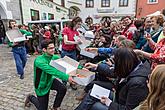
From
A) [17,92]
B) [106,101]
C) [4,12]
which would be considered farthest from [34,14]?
[106,101]

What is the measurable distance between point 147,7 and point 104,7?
21.5 feet

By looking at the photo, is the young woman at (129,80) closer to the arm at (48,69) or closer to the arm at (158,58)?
the arm at (158,58)

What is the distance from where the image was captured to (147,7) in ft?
80.7

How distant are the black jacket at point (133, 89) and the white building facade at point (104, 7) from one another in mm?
25330

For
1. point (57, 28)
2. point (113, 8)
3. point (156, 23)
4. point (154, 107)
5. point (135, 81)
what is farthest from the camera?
point (113, 8)

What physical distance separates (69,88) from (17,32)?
2.19 metres

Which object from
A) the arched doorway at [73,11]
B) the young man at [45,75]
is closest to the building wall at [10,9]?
the young man at [45,75]

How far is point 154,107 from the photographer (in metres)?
1.48

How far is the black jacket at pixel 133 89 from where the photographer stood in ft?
7.09

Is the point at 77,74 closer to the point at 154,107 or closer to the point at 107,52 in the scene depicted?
the point at 107,52

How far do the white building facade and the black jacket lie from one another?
25330 mm

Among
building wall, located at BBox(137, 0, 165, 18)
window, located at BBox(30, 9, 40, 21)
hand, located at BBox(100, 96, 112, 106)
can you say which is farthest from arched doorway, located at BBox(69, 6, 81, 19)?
hand, located at BBox(100, 96, 112, 106)

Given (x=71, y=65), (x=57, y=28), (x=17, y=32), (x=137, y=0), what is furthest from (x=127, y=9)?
(x=71, y=65)

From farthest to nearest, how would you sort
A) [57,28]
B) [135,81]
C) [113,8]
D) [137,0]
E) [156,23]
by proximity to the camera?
[113,8]
[137,0]
[57,28]
[156,23]
[135,81]
